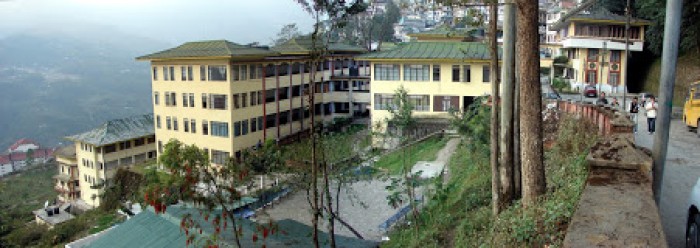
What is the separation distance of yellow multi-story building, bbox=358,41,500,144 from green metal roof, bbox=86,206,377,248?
59.5 ft

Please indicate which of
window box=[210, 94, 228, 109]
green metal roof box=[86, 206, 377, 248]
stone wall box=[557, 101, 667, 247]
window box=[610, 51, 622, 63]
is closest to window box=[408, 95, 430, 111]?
window box=[210, 94, 228, 109]

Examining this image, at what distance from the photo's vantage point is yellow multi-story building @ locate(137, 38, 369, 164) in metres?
31.5

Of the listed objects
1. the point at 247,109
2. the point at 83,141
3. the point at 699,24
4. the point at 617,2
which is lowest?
the point at 83,141

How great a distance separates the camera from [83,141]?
36.8m

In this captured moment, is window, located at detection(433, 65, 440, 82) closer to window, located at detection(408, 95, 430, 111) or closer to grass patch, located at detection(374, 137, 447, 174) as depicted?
window, located at detection(408, 95, 430, 111)

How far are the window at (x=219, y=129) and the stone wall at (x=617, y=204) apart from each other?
85.8 ft

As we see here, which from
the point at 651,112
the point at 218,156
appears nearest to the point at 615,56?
the point at 651,112

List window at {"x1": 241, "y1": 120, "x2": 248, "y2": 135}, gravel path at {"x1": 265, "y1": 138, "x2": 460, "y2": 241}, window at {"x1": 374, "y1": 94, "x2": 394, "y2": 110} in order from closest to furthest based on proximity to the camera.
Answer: gravel path at {"x1": 265, "y1": 138, "x2": 460, "y2": 241} < window at {"x1": 374, "y1": 94, "x2": 394, "y2": 110} < window at {"x1": 241, "y1": 120, "x2": 248, "y2": 135}

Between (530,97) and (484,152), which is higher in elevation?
(530,97)

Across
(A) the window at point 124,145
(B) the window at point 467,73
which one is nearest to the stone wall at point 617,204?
(B) the window at point 467,73

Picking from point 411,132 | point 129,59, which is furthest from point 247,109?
point 129,59

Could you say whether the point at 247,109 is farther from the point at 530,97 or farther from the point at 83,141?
the point at 530,97

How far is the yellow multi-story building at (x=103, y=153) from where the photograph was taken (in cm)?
3628

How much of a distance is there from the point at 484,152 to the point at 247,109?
20.1m
